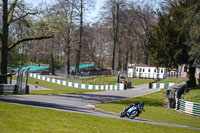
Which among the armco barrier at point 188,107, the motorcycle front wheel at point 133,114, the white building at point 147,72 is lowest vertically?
the armco barrier at point 188,107

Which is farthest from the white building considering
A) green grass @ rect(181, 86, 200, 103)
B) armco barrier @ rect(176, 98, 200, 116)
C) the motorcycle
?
the motorcycle

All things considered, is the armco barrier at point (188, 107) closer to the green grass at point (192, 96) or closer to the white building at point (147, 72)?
the green grass at point (192, 96)

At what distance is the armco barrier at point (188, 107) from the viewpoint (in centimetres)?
2225

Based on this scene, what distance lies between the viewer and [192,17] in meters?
24.2

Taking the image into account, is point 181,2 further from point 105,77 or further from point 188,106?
point 105,77

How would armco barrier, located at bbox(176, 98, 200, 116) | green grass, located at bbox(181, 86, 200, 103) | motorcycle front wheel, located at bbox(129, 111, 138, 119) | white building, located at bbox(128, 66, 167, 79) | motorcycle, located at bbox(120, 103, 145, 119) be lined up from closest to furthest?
motorcycle, located at bbox(120, 103, 145, 119) → motorcycle front wheel, located at bbox(129, 111, 138, 119) → armco barrier, located at bbox(176, 98, 200, 116) → green grass, located at bbox(181, 86, 200, 103) → white building, located at bbox(128, 66, 167, 79)

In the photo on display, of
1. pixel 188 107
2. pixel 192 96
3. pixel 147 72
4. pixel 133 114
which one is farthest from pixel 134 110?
pixel 147 72

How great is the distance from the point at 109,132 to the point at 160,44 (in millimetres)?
23644

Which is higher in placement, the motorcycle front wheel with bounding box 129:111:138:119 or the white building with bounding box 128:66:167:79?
the white building with bounding box 128:66:167:79

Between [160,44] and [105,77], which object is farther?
[105,77]

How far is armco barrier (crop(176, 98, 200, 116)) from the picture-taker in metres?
22.2

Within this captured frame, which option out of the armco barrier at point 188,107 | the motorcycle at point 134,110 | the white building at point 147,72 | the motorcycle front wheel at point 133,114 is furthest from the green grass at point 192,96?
the white building at point 147,72

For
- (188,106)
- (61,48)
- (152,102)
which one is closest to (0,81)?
(152,102)

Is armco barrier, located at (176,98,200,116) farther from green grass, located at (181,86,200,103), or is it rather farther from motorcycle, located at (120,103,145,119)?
motorcycle, located at (120,103,145,119)
